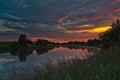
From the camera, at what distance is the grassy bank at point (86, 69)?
5524 millimetres

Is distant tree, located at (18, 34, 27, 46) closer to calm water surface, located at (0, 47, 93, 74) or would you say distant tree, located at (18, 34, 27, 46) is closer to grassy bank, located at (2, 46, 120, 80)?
calm water surface, located at (0, 47, 93, 74)

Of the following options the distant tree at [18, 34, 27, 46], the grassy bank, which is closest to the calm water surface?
the grassy bank

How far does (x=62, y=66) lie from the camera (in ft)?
26.7

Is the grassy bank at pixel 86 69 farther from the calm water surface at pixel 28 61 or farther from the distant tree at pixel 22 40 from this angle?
the distant tree at pixel 22 40

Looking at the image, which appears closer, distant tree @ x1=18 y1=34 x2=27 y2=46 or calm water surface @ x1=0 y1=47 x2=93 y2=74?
calm water surface @ x1=0 y1=47 x2=93 y2=74

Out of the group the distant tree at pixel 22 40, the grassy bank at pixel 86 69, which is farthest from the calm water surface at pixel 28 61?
the distant tree at pixel 22 40

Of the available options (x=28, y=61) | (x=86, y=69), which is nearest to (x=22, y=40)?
(x=28, y=61)

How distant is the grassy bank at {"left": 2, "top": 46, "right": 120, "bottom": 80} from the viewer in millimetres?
5524

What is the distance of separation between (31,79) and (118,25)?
4620cm

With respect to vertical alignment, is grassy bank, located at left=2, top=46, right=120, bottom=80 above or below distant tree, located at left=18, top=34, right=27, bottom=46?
below

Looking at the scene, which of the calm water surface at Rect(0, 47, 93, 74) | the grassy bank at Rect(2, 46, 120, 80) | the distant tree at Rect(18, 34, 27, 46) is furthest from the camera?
the distant tree at Rect(18, 34, 27, 46)

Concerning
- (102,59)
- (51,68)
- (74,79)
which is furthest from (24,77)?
(74,79)

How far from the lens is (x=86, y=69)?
694 centimetres

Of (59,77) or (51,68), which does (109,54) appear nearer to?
(51,68)
